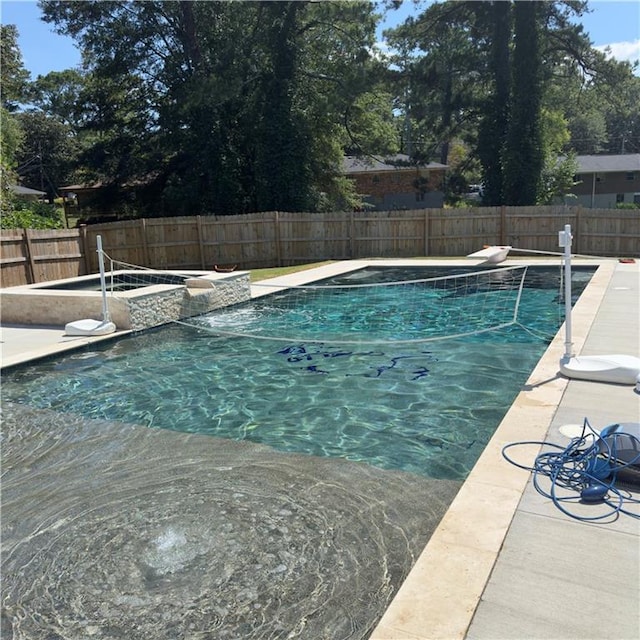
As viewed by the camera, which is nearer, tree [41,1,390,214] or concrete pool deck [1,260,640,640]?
concrete pool deck [1,260,640,640]

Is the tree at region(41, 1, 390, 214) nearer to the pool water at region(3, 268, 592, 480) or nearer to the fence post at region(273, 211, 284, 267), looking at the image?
the fence post at region(273, 211, 284, 267)

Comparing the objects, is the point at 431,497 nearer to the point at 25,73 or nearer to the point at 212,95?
the point at 212,95

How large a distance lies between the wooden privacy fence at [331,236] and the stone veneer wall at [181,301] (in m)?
7.03

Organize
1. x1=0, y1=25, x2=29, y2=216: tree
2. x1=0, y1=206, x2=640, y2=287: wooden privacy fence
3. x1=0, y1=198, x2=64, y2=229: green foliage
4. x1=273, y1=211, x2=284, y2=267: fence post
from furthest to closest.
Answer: x1=273, y1=211, x2=284, y2=267: fence post < x1=0, y1=25, x2=29, y2=216: tree < x1=0, y1=206, x2=640, y2=287: wooden privacy fence < x1=0, y1=198, x2=64, y2=229: green foliage

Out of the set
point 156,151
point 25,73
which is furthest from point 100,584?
point 25,73

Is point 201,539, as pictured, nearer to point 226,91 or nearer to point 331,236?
point 331,236

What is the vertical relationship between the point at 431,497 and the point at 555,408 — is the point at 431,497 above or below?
below

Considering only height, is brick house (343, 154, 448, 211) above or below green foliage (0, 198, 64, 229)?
above

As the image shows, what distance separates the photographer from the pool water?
6.20 meters

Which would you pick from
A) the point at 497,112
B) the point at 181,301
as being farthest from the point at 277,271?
the point at 497,112

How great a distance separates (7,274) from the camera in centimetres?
1659

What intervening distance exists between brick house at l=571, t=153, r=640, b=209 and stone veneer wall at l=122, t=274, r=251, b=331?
34.4 meters

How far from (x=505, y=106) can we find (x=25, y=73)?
3478cm

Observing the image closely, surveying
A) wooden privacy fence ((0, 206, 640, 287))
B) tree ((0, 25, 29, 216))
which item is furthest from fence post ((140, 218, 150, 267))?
tree ((0, 25, 29, 216))
